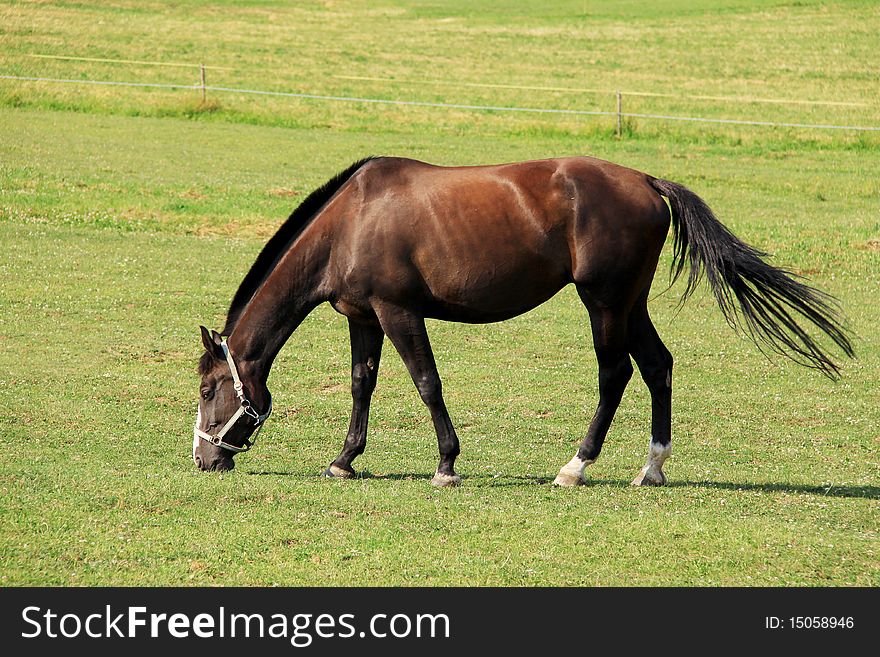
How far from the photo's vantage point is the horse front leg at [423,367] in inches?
340

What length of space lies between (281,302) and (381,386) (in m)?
4.04

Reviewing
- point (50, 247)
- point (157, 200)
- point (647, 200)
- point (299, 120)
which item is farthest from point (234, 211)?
point (647, 200)

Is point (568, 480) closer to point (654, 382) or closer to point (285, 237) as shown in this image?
point (654, 382)

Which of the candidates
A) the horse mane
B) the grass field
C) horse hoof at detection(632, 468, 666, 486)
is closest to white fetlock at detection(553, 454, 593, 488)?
the grass field

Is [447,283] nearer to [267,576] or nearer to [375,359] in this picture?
[375,359]

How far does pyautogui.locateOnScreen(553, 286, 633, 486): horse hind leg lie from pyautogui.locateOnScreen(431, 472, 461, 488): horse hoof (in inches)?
30.2

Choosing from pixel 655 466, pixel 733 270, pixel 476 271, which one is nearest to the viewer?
pixel 476 271

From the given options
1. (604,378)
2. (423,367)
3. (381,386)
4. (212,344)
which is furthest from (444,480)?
(381,386)

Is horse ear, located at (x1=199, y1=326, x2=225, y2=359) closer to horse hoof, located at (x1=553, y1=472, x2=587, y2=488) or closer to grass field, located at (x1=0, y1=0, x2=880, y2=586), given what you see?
grass field, located at (x1=0, y1=0, x2=880, y2=586)

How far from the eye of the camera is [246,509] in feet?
25.7

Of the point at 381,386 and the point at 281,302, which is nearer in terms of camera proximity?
the point at 281,302

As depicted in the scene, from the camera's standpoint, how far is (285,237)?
9016 mm

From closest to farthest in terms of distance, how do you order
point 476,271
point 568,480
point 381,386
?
point 476,271
point 568,480
point 381,386

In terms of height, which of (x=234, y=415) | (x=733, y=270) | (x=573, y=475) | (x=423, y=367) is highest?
(x=733, y=270)
